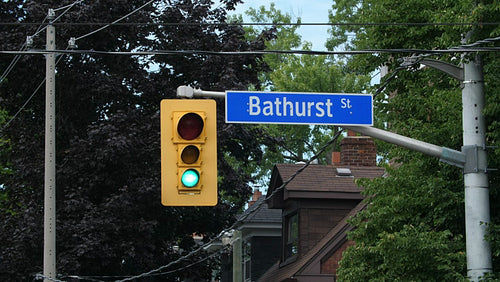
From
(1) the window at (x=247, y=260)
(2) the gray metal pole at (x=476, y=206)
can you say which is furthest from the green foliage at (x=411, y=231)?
(1) the window at (x=247, y=260)

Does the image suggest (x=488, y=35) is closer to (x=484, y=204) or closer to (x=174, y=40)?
(x=484, y=204)

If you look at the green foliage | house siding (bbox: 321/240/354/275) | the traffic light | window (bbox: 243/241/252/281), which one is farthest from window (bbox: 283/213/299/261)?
the traffic light

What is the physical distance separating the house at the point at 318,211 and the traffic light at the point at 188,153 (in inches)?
568

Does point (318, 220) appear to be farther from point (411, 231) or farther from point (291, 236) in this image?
point (411, 231)

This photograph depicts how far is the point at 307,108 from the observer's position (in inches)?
410

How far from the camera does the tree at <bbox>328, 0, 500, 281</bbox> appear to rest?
12.8m

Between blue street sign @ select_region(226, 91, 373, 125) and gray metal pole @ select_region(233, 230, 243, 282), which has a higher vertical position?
blue street sign @ select_region(226, 91, 373, 125)

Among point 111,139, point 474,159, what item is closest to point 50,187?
point 111,139

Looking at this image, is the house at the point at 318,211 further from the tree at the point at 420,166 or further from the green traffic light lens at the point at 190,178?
the green traffic light lens at the point at 190,178

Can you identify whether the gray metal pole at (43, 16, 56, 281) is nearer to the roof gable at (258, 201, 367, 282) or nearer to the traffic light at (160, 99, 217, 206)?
the roof gable at (258, 201, 367, 282)

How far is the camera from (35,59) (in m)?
26.1

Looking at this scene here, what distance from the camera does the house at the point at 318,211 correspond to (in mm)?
24250

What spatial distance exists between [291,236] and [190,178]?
62.6 ft

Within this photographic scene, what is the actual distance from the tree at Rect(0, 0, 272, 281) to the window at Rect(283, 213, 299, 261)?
1.78 meters
